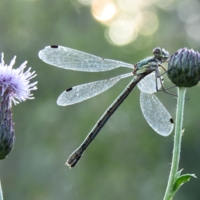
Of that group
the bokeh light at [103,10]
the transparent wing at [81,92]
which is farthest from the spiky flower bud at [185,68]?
the bokeh light at [103,10]

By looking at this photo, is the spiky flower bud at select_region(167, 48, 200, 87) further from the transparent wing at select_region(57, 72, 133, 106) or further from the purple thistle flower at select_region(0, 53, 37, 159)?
the transparent wing at select_region(57, 72, 133, 106)

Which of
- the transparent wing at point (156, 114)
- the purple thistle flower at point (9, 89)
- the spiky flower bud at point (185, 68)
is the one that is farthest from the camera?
the transparent wing at point (156, 114)

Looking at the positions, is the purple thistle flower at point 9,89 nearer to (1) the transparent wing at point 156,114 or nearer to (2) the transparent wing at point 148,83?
(1) the transparent wing at point 156,114

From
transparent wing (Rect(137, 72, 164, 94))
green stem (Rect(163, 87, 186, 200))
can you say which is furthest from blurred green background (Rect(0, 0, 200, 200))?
green stem (Rect(163, 87, 186, 200))

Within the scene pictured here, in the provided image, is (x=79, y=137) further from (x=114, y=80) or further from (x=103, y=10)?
(x=114, y=80)

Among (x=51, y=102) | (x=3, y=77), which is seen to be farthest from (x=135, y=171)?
(x=3, y=77)

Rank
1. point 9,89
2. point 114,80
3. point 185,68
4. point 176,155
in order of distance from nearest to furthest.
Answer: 1. point 176,155
2. point 9,89
3. point 185,68
4. point 114,80

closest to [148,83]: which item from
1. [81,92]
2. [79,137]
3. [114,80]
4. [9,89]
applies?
[114,80]

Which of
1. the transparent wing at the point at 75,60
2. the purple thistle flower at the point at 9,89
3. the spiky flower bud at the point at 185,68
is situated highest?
the transparent wing at the point at 75,60
